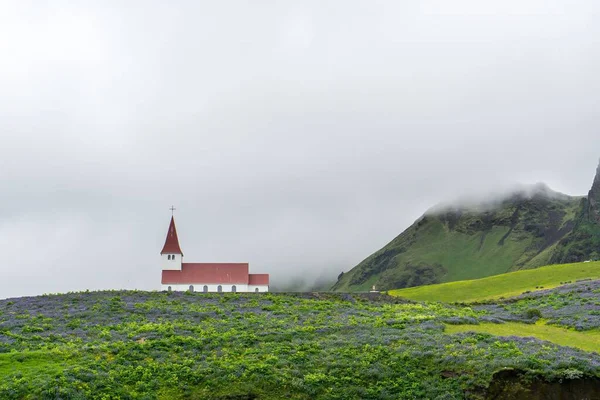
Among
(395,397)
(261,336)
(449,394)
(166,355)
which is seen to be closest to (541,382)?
(449,394)

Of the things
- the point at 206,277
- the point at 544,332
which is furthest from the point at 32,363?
the point at 206,277

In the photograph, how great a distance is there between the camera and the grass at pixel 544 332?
119ft

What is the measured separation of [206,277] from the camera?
97.1 meters

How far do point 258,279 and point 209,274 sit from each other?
26.8ft

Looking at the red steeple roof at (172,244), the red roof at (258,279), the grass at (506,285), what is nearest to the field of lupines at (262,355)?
the grass at (506,285)

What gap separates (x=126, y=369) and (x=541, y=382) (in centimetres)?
1959

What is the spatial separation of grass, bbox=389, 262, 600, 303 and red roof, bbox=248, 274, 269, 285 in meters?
25.0

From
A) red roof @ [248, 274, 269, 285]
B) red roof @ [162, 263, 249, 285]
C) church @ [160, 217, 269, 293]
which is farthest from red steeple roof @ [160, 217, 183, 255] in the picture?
red roof @ [248, 274, 269, 285]

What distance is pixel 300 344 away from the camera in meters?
34.9

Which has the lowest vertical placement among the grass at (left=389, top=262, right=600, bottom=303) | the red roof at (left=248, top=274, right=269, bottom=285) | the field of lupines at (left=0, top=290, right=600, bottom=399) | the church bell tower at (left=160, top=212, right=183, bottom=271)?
the field of lupines at (left=0, top=290, right=600, bottom=399)

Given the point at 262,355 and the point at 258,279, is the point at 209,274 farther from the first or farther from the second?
the point at 262,355

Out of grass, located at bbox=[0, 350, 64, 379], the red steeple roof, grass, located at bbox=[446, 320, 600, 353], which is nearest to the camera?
grass, located at bbox=[0, 350, 64, 379]

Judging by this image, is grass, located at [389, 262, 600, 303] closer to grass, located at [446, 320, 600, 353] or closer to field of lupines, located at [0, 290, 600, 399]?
field of lupines, located at [0, 290, 600, 399]

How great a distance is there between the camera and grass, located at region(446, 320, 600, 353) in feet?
119
